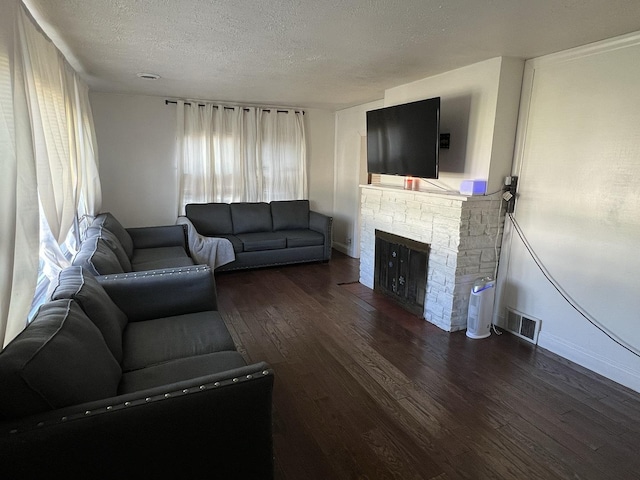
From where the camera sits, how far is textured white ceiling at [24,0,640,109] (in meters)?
1.96

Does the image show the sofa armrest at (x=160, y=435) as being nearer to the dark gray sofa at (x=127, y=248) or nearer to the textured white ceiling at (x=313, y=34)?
the dark gray sofa at (x=127, y=248)

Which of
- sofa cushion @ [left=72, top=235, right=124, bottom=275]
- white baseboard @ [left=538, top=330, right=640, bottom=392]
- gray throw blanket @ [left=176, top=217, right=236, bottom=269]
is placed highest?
sofa cushion @ [left=72, top=235, right=124, bottom=275]

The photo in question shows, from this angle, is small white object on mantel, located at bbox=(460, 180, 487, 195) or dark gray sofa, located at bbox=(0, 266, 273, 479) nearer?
dark gray sofa, located at bbox=(0, 266, 273, 479)

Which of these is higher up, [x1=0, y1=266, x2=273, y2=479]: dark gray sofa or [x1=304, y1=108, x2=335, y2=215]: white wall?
[x1=304, y1=108, x2=335, y2=215]: white wall

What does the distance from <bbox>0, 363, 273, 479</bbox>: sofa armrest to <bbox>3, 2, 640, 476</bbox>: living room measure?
246 centimetres

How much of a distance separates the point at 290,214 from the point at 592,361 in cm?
409

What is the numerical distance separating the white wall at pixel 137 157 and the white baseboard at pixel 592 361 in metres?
4.79

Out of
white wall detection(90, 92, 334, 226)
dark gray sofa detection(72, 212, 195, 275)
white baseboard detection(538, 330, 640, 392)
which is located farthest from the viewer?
white wall detection(90, 92, 334, 226)

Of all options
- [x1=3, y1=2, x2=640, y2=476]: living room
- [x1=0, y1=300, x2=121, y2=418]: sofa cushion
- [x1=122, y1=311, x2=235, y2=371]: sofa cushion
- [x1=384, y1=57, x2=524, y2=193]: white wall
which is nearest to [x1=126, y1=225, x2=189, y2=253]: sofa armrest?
[x1=3, y1=2, x2=640, y2=476]: living room

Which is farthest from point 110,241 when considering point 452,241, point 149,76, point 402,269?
point 452,241

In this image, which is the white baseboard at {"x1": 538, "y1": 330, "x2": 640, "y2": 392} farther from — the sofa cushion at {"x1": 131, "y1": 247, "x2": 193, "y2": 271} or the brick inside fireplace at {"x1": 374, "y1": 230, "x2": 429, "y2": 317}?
the sofa cushion at {"x1": 131, "y1": 247, "x2": 193, "y2": 271}

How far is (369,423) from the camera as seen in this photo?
2096 millimetres

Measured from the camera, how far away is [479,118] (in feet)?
10.2

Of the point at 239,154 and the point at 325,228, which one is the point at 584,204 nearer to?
the point at 325,228
